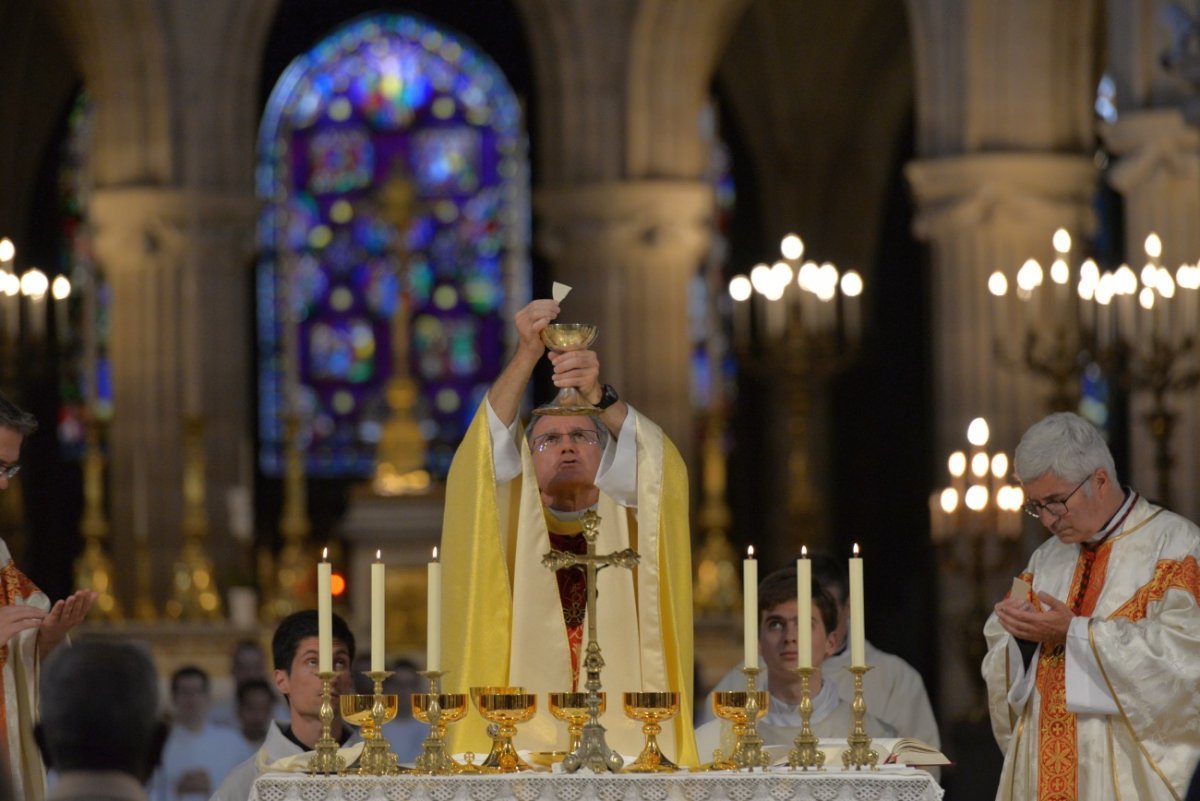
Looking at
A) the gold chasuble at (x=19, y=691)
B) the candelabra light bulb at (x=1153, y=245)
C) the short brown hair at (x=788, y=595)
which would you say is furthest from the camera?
the candelabra light bulb at (x=1153, y=245)

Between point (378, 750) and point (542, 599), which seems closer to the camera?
point (378, 750)

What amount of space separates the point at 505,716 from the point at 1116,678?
57.8 inches

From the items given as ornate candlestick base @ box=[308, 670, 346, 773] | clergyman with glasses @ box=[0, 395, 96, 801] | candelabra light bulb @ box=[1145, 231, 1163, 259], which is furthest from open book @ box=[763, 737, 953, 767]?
candelabra light bulb @ box=[1145, 231, 1163, 259]

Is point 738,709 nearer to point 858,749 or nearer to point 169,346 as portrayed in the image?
point 858,749

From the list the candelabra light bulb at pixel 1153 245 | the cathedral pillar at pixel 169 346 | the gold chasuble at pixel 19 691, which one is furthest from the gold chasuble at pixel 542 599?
the cathedral pillar at pixel 169 346

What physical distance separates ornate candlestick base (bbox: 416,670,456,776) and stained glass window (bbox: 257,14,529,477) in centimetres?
1512

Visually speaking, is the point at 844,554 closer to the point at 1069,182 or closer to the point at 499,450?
the point at 1069,182

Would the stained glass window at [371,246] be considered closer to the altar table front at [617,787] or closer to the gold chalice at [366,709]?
the gold chalice at [366,709]

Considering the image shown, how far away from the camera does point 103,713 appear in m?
3.80

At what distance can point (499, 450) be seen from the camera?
5.84m

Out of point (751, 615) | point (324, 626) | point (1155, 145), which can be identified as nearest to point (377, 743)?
point (324, 626)

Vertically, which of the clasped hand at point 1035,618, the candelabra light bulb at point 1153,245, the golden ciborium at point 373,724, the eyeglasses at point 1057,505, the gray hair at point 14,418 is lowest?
the golden ciborium at point 373,724

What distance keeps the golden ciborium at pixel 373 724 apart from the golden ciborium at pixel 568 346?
72 centimetres

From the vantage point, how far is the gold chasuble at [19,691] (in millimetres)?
6266
